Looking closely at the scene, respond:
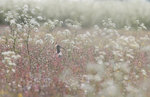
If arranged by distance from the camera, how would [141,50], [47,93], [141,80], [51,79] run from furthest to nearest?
[141,50] → [141,80] → [51,79] → [47,93]

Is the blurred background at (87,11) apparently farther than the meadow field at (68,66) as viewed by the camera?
Yes

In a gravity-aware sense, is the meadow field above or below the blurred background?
below

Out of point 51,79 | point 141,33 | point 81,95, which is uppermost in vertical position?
point 141,33

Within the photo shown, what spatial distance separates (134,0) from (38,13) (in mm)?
5344

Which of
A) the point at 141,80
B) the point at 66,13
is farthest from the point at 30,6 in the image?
the point at 141,80

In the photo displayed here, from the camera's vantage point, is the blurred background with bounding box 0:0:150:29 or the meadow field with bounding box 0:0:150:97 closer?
the meadow field with bounding box 0:0:150:97

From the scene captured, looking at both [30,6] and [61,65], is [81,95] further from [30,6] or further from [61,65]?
[30,6]

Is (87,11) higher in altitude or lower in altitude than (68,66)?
higher

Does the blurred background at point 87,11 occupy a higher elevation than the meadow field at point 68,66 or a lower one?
higher

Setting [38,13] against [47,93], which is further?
[38,13]

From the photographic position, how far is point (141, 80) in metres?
7.40

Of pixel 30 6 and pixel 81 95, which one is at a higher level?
pixel 30 6

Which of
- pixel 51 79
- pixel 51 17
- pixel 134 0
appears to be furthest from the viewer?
pixel 134 0

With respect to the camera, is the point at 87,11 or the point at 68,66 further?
the point at 87,11
